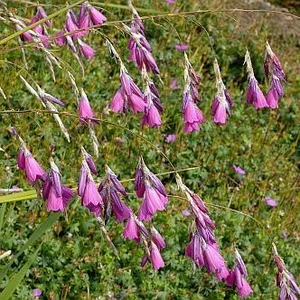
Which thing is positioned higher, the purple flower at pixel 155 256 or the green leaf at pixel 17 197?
the green leaf at pixel 17 197

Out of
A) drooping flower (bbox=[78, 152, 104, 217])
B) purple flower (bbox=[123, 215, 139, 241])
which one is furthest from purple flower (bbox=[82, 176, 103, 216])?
purple flower (bbox=[123, 215, 139, 241])

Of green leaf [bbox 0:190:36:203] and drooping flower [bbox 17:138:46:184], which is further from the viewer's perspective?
green leaf [bbox 0:190:36:203]

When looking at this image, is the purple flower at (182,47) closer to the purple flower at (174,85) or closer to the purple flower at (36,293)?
the purple flower at (174,85)

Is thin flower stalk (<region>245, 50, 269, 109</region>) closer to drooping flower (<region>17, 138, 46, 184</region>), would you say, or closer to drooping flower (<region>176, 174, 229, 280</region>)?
drooping flower (<region>176, 174, 229, 280</region>)

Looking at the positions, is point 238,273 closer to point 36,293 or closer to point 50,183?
point 50,183

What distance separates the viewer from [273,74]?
70.8 inches

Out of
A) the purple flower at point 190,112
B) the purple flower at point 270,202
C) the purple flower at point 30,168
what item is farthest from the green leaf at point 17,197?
the purple flower at point 270,202

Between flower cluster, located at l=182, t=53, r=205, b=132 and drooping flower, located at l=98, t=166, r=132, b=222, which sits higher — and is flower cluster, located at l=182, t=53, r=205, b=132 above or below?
above

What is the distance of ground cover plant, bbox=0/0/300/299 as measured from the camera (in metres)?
1.70

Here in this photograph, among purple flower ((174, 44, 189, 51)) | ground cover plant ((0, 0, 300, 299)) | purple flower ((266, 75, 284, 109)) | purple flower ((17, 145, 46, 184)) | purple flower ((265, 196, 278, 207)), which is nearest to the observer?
purple flower ((17, 145, 46, 184))

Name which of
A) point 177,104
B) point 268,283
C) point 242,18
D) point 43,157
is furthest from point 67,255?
point 242,18

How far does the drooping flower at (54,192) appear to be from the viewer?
152cm

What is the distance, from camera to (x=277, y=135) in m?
5.01

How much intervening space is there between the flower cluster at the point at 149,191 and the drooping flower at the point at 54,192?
17 centimetres
